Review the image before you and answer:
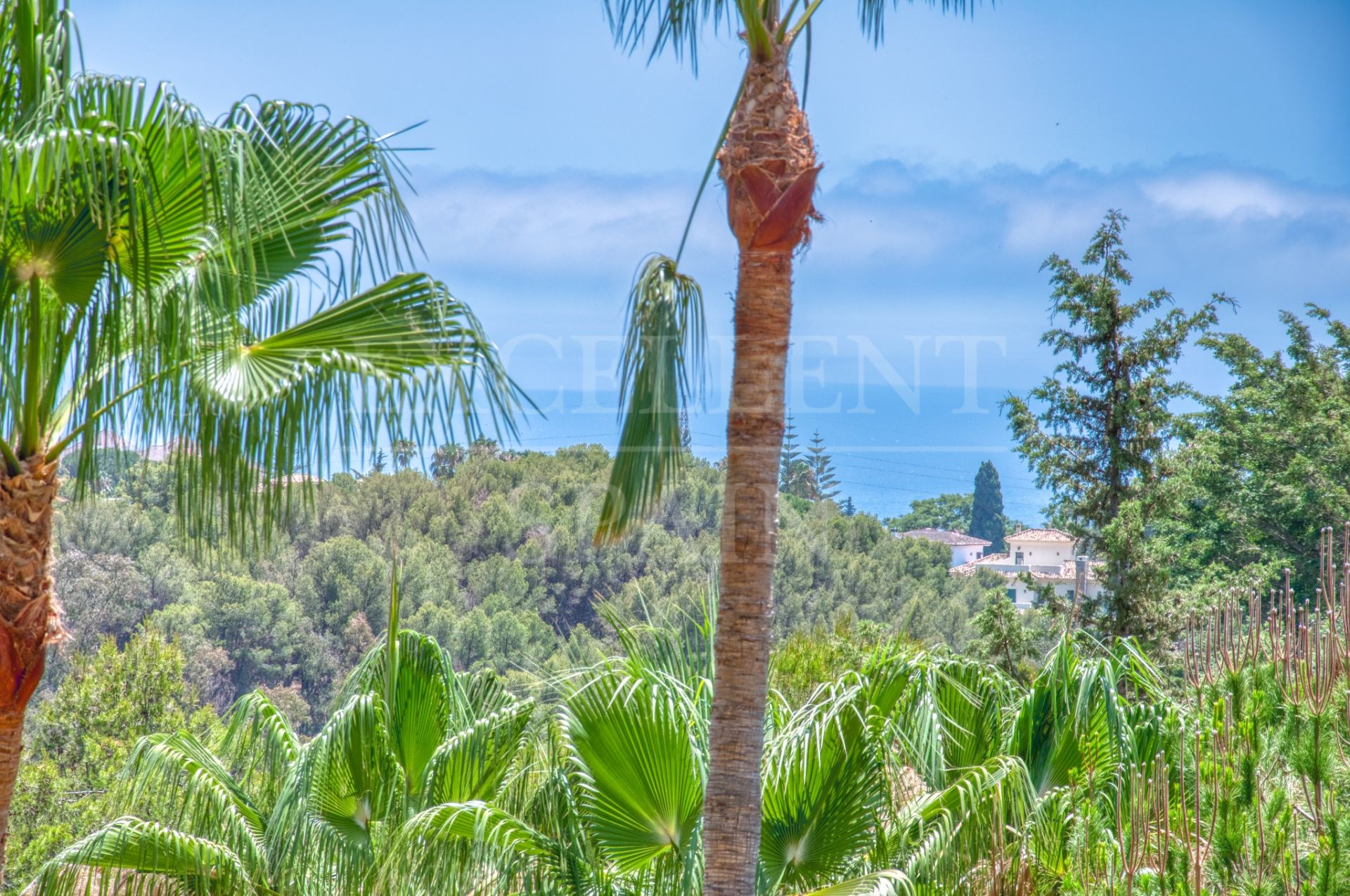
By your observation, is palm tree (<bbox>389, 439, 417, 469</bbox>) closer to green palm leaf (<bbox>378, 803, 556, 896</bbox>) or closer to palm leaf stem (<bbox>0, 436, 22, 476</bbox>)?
palm leaf stem (<bbox>0, 436, 22, 476</bbox>)

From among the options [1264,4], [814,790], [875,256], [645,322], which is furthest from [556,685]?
[875,256]

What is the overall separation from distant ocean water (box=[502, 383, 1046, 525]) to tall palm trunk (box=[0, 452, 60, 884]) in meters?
1.31

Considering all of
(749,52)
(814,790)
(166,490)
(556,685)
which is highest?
(749,52)

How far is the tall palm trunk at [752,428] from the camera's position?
3197 mm

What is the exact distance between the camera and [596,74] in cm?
4109

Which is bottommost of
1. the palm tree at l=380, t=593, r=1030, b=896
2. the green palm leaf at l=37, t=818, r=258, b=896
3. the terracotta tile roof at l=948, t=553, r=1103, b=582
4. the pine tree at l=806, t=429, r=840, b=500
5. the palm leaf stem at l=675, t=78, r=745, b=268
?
the green palm leaf at l=37, t=818, r=258, b=896

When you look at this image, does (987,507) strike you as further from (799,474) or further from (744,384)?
(744,384)

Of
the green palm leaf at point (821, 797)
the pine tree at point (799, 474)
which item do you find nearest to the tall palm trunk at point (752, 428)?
the green palm leaf at point (821, 797)

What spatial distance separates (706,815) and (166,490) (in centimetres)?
179

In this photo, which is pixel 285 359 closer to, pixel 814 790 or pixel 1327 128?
pixel 814 790

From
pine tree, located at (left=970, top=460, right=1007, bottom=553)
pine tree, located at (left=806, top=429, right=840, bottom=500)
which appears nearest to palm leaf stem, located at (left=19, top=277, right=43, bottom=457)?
pine tree, located at (left=806, top=429, right=840, bottom=500)

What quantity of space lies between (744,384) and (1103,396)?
25.9 ft

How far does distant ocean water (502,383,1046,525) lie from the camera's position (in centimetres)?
326

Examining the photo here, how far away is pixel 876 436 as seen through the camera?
4419 cm
